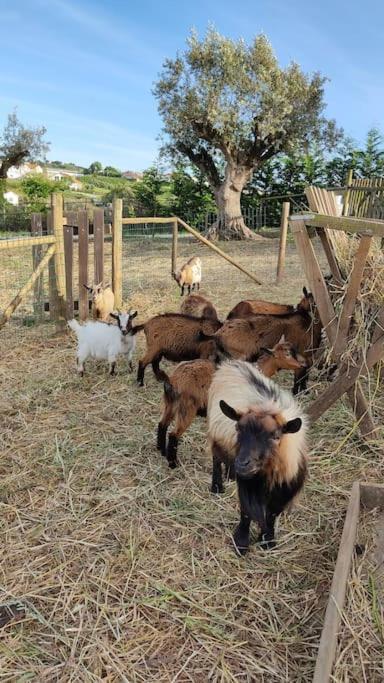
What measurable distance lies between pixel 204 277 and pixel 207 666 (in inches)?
439

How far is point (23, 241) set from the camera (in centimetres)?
603

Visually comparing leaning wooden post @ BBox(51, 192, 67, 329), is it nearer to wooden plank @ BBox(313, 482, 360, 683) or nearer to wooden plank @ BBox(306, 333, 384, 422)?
wooden plank @ BBox(306, 333, 384, 422)

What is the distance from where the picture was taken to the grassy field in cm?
240

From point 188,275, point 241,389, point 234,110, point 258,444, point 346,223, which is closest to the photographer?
point 258,444

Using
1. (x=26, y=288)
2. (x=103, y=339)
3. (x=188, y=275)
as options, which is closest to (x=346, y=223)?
(x=103, y=339)

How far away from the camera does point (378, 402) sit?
5.04 meters

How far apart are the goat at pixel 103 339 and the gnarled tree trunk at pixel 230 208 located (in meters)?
16.0

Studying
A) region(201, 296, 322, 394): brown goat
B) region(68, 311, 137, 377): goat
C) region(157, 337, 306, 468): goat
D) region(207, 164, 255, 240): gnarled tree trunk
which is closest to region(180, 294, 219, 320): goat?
region(68, 311, 137, 377): goat

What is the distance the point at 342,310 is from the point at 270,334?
1.57 meters

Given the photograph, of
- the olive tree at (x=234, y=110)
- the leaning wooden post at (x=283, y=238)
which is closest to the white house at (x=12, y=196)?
the olive tree at (x=234, y=110)

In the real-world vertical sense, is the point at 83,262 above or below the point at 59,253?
below

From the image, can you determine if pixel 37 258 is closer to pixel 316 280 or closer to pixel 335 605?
pixel 316 280

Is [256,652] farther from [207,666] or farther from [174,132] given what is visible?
[174,132]

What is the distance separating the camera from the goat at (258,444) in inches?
107
